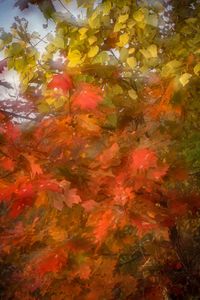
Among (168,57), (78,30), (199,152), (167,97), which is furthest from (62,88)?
(199,152)

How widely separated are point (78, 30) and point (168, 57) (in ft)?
3.69

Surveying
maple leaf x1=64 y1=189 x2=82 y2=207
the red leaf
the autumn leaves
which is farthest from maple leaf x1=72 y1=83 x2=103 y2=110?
maple leaf x1=64 y1=189 x2=82 y2=207

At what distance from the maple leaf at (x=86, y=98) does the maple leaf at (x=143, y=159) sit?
2.18ft

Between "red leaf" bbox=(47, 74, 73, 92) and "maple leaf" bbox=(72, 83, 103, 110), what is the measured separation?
117 mm

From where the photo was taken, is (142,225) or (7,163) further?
(7,163)

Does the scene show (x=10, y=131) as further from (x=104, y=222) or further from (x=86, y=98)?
(x=104, y=222)

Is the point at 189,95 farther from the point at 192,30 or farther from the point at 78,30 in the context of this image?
the point at 78,30

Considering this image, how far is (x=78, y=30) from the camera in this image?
10.9 feet

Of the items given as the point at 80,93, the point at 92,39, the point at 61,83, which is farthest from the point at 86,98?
the point at 92,39

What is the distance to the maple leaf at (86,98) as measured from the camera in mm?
3283

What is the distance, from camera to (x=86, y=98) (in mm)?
3303

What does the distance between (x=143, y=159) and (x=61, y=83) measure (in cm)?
106

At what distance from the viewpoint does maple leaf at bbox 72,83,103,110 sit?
3.28m

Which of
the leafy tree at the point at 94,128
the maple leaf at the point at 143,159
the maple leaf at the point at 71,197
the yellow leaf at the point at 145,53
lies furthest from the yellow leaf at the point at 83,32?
the maple leaf at the point at 71,197
